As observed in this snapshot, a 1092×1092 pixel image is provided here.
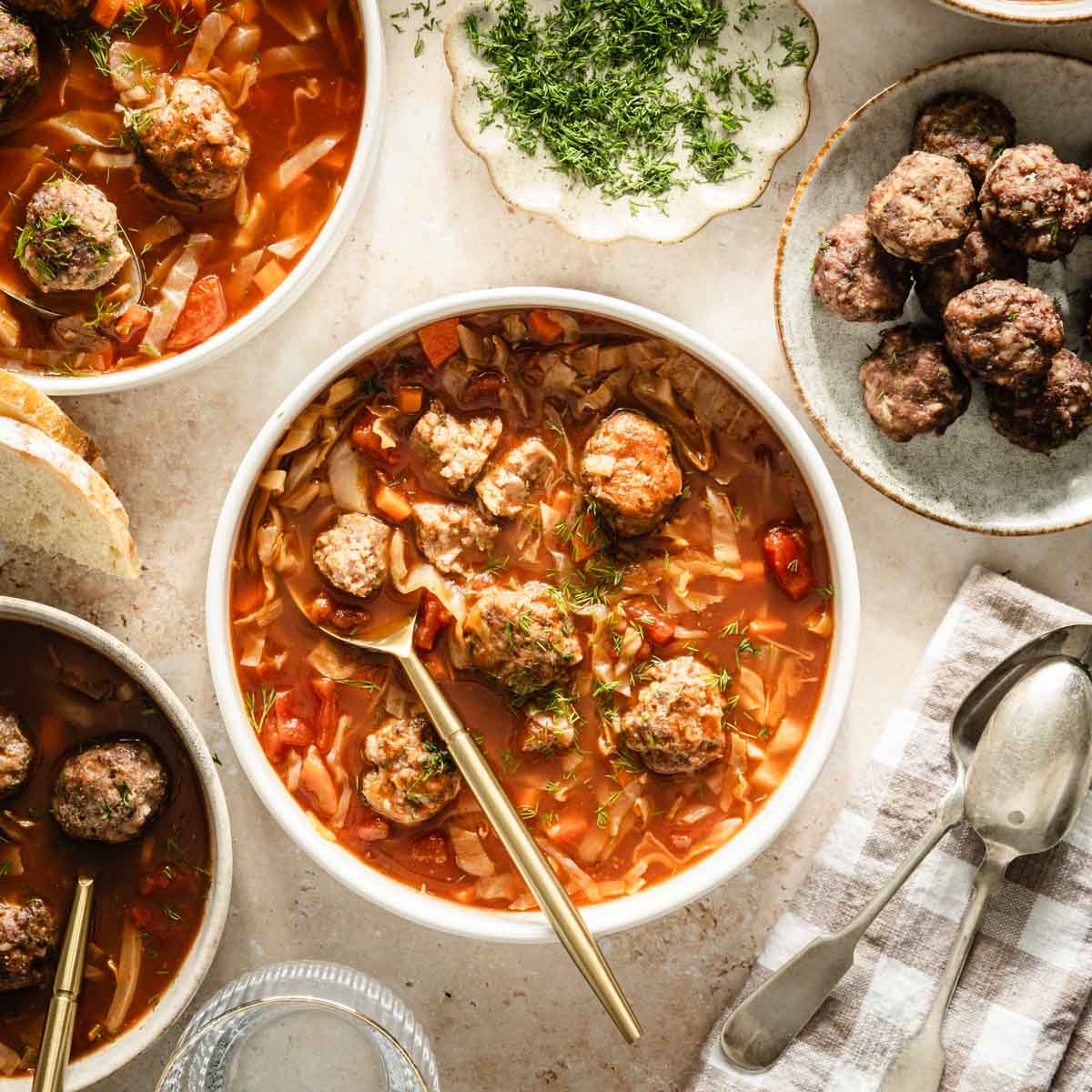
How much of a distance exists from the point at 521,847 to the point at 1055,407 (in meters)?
2.24

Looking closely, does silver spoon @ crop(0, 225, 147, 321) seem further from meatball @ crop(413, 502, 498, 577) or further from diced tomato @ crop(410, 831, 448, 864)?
diced tomato @ crop(410, 831, 448, 864)

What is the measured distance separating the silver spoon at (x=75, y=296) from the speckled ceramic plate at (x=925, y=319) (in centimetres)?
220

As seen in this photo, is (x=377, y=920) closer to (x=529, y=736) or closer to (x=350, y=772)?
(x=350, y=772)

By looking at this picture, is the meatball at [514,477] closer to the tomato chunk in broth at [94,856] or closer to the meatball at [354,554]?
the meatball at [354,554]

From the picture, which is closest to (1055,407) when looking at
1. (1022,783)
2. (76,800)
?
(1022,783)

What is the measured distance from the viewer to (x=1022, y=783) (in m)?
3.99

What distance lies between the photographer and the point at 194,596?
14.2ft

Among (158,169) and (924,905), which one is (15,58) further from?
(924,905)

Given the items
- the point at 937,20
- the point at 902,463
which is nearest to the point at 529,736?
the point at 902,463

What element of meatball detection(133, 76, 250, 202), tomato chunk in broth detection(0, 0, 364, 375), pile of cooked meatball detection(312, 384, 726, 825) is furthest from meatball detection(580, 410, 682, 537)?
meatball detection(133, 76, 250, 202)

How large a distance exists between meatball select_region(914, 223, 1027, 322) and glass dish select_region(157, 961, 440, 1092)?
3036mm

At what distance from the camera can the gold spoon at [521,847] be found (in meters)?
3.71

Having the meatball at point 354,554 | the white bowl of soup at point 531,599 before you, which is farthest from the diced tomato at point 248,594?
the meatball at point 354,554

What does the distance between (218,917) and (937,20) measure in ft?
12.9
